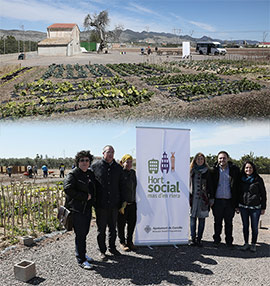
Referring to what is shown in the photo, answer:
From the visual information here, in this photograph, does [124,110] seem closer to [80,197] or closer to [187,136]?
[187,136]

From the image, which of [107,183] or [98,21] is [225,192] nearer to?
[107,183]

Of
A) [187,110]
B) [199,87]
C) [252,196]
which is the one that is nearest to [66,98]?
[187,110]

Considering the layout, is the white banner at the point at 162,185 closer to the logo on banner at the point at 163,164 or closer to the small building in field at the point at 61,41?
the logo on banner at the point at 163,164

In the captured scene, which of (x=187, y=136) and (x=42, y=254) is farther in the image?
(x=187, y=136)

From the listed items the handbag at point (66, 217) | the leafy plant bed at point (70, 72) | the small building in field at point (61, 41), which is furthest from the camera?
the small building in field at point (61, 41)

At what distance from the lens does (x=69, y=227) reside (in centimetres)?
398

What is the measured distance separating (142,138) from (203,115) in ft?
12.7

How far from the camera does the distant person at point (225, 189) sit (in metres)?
4.73

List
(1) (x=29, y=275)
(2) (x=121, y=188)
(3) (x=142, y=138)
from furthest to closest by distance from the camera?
(3) (x=142, y=138), (2) (x=121, y=188), (1) (x=29, y=275)

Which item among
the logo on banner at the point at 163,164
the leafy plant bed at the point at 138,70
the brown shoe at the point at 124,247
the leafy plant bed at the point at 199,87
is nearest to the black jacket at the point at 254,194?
the logo on banner at the point at 163,164

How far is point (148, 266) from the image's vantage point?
407 centimetres

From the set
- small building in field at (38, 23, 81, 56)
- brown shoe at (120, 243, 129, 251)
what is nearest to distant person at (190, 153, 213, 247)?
brown shoe at (120, 243, 129, 251)

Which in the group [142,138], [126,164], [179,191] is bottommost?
[179,191]

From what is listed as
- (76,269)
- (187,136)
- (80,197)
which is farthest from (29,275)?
(187,136)
